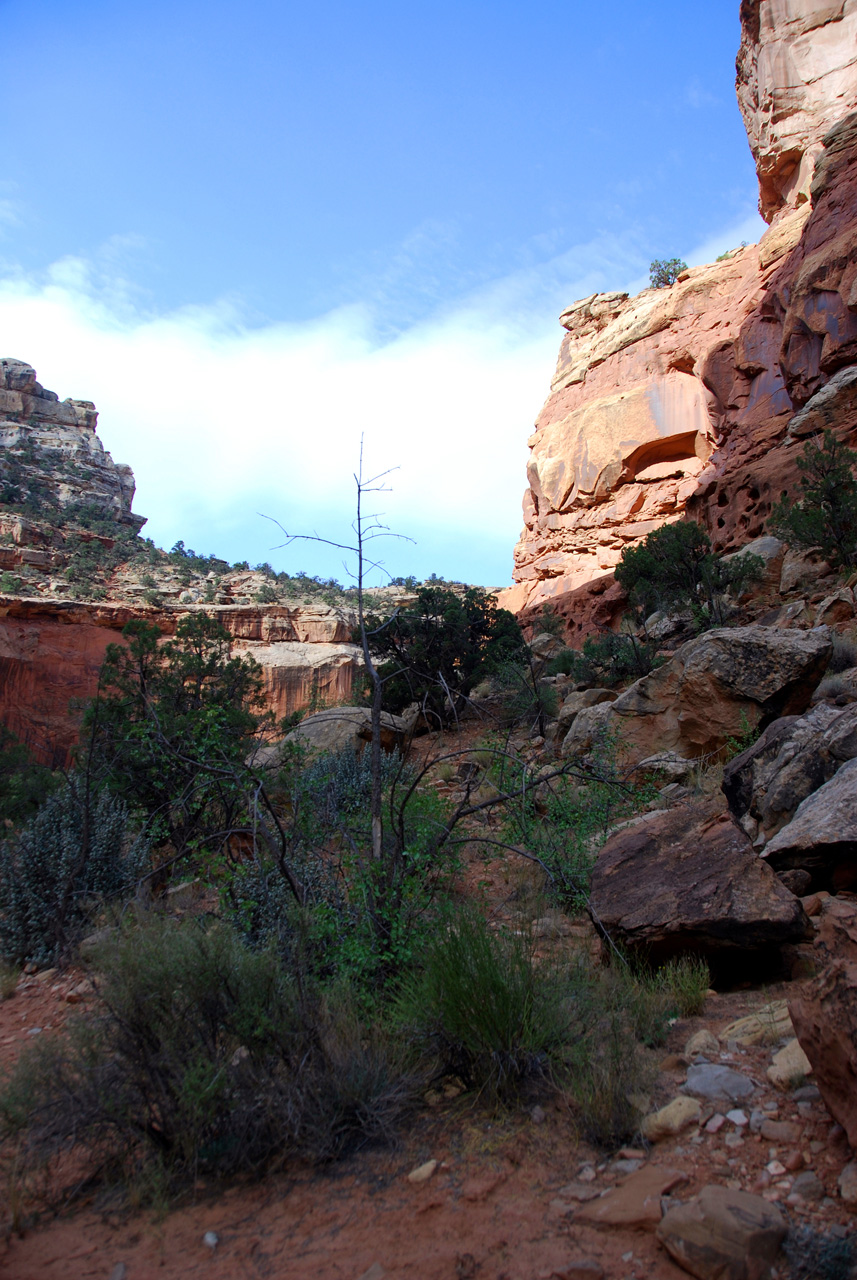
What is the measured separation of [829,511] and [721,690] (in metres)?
7.00

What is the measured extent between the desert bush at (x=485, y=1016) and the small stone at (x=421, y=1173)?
0.42 meters

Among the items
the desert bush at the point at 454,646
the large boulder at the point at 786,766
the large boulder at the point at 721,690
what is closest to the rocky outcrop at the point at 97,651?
the desert bush at the point at 454,646

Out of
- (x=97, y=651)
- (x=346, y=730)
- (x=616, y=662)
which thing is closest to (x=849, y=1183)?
(x=346, y=730)

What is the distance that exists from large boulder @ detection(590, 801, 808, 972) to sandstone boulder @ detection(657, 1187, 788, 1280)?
183cm

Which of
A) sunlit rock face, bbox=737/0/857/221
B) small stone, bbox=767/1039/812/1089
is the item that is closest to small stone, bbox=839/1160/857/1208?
small stone, bbox=767/1039/812/1089

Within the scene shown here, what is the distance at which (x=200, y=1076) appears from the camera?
2.93 meters

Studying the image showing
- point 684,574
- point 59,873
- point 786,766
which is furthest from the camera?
point 684,574

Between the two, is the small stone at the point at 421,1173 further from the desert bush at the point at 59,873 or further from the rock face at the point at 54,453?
the rock face at the point at 54,453

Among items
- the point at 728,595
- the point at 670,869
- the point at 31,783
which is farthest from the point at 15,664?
the point at 670,869

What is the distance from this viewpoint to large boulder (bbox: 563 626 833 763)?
7418 mm

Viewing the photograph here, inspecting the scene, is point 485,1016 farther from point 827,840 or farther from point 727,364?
point 727,364

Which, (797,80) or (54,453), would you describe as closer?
(797,80)

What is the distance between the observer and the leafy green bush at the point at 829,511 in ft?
40.4

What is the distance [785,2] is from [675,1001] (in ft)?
118
